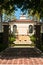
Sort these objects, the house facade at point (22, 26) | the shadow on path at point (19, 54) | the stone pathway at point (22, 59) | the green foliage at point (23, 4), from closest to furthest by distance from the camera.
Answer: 1. the stone pathway at point (22, 59)
2. the shadow on path at point (19, 54)
3. the green foliage at point (23, 4)
4. the house facade at point (22, 26)

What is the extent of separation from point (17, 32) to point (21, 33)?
102 cm

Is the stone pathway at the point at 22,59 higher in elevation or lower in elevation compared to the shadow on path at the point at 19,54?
higher

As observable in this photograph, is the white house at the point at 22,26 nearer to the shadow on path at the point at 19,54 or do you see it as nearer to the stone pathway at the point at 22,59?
the shadow on path at the point at 19,54

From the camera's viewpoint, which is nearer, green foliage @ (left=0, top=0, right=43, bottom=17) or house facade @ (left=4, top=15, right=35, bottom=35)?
green foliage @ (left=0, top=0, right=43, bottom=17)

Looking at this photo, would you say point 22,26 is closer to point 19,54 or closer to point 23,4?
point 23,4

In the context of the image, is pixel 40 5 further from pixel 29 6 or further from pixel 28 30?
pixel 28 30

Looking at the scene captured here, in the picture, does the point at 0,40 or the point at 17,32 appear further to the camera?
the point at 17,32

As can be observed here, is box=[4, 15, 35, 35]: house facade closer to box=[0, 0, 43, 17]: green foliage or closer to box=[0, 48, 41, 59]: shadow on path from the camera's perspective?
box=[0, 0, 43, 17]: green foliage

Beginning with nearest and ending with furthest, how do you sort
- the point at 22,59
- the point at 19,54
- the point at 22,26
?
the point at 22,59 < the point at 19,54 < the point at 22,26

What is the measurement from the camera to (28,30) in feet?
189

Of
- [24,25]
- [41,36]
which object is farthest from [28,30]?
[41,36]

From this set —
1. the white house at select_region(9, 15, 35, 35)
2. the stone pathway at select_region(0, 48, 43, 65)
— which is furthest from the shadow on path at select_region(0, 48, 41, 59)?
the white house at select_region(9, 15, 35, 35)

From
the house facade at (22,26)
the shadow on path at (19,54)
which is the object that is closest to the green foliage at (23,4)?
the shadow on path at (19,54)

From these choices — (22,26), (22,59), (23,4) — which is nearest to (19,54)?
(22,59)
